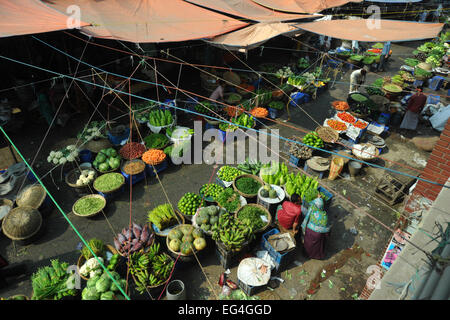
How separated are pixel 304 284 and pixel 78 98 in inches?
418

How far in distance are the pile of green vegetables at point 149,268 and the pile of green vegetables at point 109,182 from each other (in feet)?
8.86

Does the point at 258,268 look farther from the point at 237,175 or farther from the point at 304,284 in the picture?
the point at 237,175

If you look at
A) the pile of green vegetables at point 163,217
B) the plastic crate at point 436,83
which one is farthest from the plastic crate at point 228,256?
the plastic crate at point 436,83

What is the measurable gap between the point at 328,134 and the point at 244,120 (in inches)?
130

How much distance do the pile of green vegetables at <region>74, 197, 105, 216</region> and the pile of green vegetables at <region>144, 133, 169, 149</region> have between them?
2555 mm

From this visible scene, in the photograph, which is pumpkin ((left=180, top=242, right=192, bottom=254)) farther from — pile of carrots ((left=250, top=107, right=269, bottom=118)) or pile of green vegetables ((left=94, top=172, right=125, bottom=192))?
pile of carrots ((left=250, top=107, right=269, bottom=118))


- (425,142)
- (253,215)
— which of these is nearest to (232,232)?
(253,215)

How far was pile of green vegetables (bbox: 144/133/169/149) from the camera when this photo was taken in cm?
921

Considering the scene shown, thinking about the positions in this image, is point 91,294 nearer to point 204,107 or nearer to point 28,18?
point 204,107

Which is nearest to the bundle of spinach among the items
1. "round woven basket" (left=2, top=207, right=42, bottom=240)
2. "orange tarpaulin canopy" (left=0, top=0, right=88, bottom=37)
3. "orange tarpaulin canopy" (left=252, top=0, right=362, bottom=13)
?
"round woven basket" (left=2, top=207, right=42, bottom=240)

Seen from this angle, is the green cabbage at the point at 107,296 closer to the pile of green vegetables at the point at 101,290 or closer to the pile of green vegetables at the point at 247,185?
the pile of green vegetables at the point at 101,290

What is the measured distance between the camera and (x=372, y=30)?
10.2 meters
